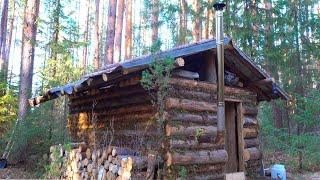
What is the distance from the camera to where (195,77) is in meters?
9.44

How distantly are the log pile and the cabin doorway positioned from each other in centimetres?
376

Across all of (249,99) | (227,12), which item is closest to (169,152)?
(249,99)

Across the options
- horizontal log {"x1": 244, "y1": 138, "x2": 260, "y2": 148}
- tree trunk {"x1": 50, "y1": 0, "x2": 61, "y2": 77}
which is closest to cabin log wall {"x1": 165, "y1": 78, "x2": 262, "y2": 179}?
horizontal log {"x1": 244, "y1": 138, "x2": 260, "y2": 148}

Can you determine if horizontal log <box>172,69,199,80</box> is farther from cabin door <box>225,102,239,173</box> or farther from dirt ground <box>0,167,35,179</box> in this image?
dirt ground <box>0,167,35,179</box>

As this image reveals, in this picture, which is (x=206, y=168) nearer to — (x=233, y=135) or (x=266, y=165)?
(x=233, y=135)

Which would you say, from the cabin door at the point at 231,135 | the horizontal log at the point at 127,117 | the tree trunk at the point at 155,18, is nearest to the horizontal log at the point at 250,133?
the cabin door at the point at 231,135

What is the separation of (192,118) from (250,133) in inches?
123

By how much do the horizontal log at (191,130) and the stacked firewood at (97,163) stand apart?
1.05m

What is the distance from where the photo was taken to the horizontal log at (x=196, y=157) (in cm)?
830

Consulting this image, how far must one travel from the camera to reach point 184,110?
894 centimetres

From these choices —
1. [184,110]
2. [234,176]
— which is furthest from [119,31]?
[234,176]

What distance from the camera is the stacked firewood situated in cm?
762

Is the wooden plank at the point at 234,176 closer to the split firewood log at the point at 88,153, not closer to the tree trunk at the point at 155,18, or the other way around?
the split firewood log at the point at 88,153

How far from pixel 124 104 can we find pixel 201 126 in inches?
86.8
